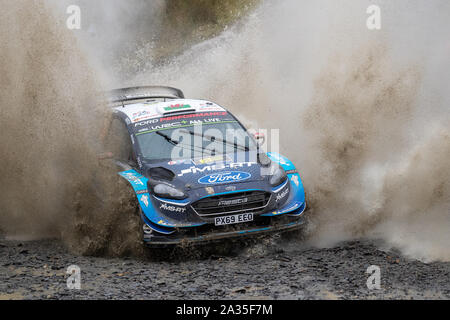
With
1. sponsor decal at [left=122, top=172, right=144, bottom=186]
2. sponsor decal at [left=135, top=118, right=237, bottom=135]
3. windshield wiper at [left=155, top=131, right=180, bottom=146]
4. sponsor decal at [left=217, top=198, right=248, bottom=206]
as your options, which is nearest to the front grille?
sponsor decal at [left=217, top=198, right=248, bottom=206]

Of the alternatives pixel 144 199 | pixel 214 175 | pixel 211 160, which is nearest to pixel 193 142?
pixel 211 160

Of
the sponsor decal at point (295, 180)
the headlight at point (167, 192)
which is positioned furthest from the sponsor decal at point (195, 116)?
the sponsor decal at point (295, 180)

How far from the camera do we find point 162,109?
8242 millimetres

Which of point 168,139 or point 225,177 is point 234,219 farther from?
point 168,139

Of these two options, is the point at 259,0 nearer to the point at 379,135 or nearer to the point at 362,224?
the point at 379,135

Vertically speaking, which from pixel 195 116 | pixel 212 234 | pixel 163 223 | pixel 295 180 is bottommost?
pixel 212 234

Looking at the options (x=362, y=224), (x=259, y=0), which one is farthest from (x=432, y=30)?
(x=362, y=224)

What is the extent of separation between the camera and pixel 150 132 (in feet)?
25.4

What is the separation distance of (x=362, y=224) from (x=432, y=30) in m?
9.77

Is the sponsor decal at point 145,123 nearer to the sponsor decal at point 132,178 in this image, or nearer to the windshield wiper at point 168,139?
the windshield wiper at point 168,139

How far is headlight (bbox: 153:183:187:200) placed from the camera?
6703 mm

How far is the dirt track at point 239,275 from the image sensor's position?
5312 mm

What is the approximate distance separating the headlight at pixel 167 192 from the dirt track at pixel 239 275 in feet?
2.41

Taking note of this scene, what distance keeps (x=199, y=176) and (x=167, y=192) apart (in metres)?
0.43
